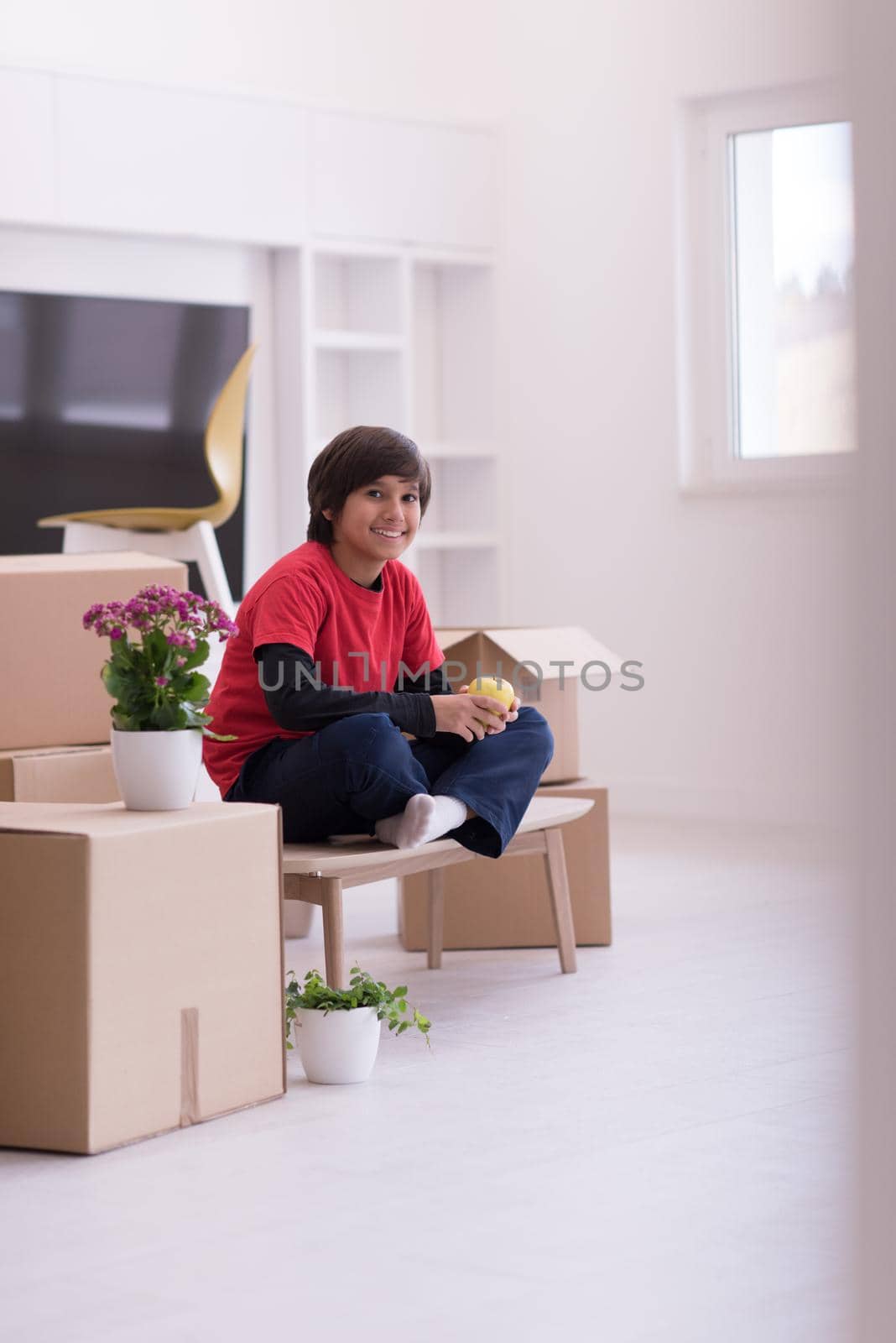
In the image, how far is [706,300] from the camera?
5.05 m

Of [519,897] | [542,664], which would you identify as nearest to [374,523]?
[542,664]

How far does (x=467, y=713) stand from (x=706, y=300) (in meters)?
2.69

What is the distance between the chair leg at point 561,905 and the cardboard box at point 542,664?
0.30 m

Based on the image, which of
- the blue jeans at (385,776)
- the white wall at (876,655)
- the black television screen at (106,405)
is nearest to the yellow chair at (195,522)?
the black television screen at (106,405)

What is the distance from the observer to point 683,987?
2891 millimetres

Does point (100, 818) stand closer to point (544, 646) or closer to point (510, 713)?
point (510, 713)

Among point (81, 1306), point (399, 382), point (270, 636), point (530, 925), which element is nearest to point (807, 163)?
point (81, 1306)

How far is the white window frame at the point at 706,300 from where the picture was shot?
5.00 metres

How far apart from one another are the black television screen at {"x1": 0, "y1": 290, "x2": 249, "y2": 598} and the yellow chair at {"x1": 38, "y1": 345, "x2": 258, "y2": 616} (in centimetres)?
42

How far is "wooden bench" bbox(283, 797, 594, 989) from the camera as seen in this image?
96.6 inches

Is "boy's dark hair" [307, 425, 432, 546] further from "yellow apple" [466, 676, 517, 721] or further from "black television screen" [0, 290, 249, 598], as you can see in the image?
"black television screen" [0, 290, 249, 598]

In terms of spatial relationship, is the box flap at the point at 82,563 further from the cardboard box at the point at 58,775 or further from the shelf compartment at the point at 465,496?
the shelf compartment at the point at 465,496

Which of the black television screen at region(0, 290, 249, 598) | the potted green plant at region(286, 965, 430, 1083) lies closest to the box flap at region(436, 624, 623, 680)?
the potted green plant at region(286, 965, 430, 1083)

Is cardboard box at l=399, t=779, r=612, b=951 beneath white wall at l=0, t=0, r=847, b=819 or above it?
beneath
